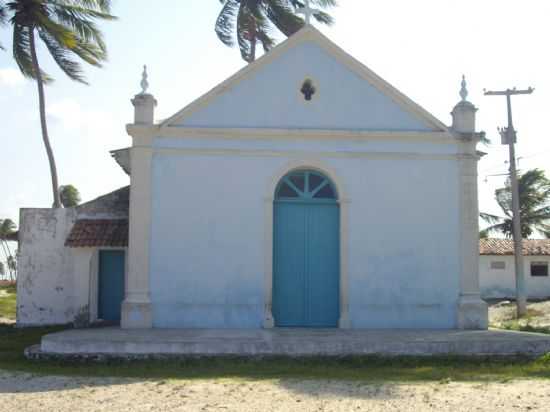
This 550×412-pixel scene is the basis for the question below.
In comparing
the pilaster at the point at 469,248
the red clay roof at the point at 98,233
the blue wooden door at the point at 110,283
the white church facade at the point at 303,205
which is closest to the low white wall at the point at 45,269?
the red clay roof at the point at 98,233

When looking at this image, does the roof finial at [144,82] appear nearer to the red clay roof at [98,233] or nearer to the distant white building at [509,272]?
the red clay roof at [98,233]

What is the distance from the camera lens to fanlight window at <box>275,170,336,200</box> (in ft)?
42.9

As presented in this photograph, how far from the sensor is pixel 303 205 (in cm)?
1300

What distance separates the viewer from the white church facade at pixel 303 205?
41.5 ft

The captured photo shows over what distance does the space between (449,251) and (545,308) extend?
15.4 metres

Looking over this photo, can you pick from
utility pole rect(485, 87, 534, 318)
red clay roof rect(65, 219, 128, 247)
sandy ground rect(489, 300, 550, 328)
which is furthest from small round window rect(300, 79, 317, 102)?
utility pole rect(485, 87, 534, 318)

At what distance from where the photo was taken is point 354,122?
517 inches

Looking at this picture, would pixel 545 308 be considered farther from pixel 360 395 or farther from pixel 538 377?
pixel 360 395

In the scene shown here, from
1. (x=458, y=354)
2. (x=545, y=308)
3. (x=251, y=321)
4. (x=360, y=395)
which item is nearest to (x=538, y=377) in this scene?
(x=458, y=354)

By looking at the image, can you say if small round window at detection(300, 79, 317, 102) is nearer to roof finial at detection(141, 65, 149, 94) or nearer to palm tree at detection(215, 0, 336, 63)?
roof finial at detection(141, 65, 149, 94)

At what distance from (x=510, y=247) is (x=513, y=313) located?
999 centimetres

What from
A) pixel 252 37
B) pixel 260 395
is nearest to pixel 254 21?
pixel 252 37

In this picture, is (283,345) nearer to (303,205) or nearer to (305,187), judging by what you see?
(303,205)

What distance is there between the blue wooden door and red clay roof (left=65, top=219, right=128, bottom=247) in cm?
47
